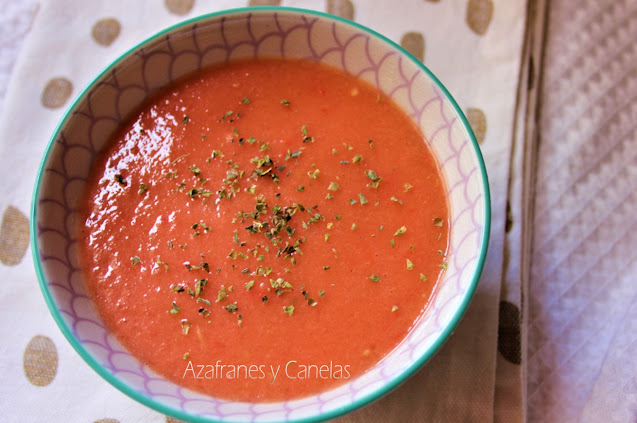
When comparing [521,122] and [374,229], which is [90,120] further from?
[521,122]

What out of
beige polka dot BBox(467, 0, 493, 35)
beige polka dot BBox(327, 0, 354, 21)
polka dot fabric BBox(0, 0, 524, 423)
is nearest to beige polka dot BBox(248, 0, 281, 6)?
polka dot fabric BBox(0, 0, 524, 423)

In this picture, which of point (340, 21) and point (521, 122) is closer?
point (340, 21)

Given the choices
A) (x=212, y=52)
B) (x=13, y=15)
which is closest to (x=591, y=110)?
(x=212, y=52)

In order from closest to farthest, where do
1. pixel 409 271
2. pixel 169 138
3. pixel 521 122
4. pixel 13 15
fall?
pixel 409 271 → pixel 169 138 → pixel 521 122 → pixel 13 15

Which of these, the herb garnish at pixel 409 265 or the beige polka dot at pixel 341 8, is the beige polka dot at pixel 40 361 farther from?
the beige polka dot at pixel 341 8

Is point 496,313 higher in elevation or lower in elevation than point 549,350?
higher

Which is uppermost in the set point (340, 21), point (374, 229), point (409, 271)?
point (340, 21)

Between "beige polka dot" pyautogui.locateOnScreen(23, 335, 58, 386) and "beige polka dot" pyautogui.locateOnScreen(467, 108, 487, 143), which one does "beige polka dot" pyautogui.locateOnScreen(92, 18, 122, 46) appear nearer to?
"beige polka dot" pyautogui.locateOnScreen(23, 335, 58, 386)
